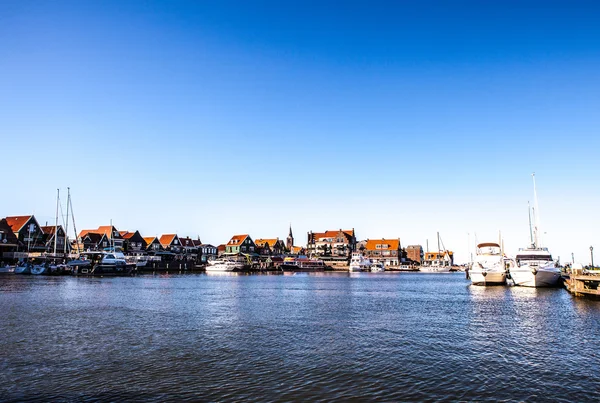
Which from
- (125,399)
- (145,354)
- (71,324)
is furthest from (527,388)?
(71,324)

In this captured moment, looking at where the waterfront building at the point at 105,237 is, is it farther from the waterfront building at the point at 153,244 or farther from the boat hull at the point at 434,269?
the boat hull at the point at 434,269

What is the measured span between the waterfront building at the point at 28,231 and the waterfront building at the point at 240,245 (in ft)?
221

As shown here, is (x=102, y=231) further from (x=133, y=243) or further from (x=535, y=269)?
(x=535, y=269)

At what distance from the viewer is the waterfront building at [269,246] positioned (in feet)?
574

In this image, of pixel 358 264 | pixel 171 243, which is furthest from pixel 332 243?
pixel 171 243

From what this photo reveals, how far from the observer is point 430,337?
23.9 meters

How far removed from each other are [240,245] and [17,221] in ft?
244

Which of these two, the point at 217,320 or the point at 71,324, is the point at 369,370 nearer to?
the point at 217,320

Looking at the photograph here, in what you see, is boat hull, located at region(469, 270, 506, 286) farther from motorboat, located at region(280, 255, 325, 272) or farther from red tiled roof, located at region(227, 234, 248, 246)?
red tiled roof, located at region(227, 234, 248, 246)

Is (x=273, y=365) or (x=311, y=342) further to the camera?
(x=311, y=342)

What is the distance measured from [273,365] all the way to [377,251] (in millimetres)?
171839

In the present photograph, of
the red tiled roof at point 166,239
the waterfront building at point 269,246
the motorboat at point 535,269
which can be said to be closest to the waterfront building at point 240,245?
the waterfront building at point 269,246

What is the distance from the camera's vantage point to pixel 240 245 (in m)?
162

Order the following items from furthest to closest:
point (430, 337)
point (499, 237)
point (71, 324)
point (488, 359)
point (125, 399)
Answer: point (499, 237) → point (71, 324) → point (430, 337) → point (488, 359) → point (125, 399)
